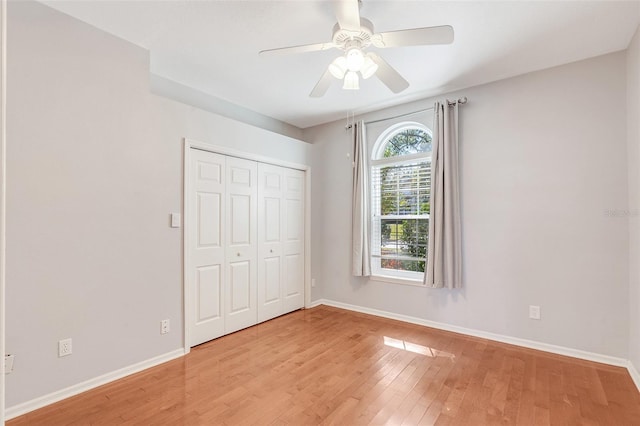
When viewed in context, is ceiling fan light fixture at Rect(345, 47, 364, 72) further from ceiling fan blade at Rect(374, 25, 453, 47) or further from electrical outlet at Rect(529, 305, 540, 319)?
electrical outlet at Rect(529, 305, 540, 319)

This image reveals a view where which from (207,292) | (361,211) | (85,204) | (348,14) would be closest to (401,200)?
(361,211)

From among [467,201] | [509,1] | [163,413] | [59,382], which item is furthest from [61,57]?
[467,201]

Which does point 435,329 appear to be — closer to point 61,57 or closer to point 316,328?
point 316,328

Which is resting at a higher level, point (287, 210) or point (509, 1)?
point (509, 1)

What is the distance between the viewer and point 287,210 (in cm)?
429

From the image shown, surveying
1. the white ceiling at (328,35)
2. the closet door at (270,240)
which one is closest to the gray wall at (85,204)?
the white ceiling at (328,35)

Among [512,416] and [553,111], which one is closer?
[512,416]

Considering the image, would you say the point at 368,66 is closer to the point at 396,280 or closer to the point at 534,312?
the point at 396,280

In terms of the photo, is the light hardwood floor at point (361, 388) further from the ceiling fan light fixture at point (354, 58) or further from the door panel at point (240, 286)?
Result: the ceiling fan light fixture at point (354, 58)

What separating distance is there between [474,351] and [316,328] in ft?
5.41

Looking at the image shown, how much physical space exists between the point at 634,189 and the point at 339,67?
2.50 m

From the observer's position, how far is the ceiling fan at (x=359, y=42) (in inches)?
70.9

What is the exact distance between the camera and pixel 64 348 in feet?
7.31

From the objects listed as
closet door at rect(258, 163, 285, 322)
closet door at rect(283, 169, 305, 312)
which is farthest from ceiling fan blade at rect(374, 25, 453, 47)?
closet door at rect(283, 169, 305, 312)
